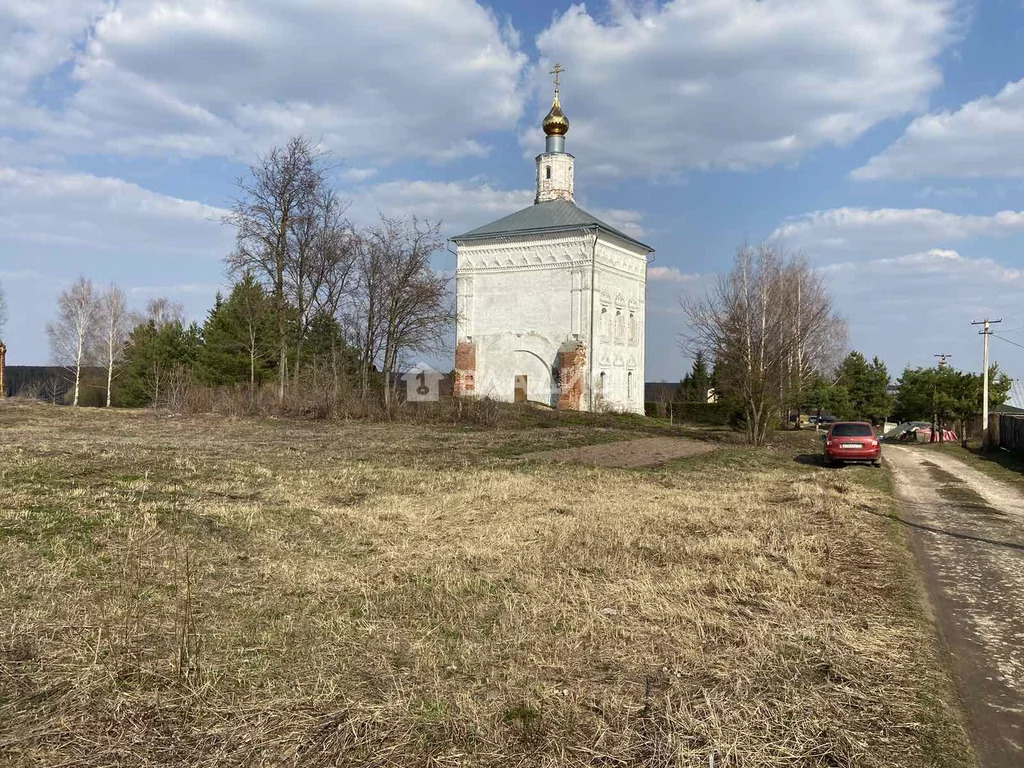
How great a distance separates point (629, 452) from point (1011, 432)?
646 inches

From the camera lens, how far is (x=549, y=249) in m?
40.3

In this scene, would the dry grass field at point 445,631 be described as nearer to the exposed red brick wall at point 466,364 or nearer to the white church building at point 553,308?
the white church building at point 553,308

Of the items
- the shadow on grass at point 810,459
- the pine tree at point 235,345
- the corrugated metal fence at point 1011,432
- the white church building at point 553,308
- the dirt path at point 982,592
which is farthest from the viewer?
the white church building at point 553,308

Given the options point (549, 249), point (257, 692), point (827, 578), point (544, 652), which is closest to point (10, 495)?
point (257, 692)

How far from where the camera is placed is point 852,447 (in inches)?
837

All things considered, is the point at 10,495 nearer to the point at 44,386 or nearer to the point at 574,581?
the point at 574,581

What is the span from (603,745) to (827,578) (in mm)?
4358

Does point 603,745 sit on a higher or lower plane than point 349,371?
lower

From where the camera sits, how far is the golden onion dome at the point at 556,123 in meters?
43.6

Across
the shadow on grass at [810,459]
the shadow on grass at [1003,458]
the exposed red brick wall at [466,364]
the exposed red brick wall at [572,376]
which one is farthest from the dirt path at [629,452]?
the exposed red brick wall at [466,364]

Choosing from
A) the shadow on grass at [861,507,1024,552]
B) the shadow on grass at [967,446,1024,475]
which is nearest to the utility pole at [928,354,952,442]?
the shadow on grass at [967,446,1024,475]

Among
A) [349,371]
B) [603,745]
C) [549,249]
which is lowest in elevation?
[603,745]

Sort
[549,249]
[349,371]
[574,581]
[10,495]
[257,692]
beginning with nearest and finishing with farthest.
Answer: [257,692]
[574,581]
[10,495]
[349,371]
[549,249]

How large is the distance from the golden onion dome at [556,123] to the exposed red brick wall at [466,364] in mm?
13103
